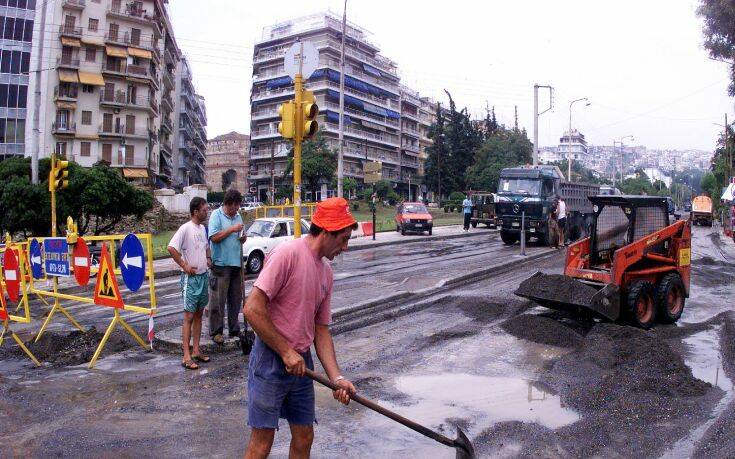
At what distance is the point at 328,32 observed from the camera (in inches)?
3241

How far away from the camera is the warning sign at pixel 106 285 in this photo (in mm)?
7480

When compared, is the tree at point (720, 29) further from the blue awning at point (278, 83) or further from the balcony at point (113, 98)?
the blue awning at point (278, 83)

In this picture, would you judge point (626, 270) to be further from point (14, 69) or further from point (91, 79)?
point (91, 79)

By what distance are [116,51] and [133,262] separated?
58.6 m

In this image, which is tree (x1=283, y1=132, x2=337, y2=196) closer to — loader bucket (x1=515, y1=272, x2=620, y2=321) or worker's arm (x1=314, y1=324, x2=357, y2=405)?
loader bucket (x1=515, y1=272, x2=620, y2=321)

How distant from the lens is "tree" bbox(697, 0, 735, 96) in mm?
22594

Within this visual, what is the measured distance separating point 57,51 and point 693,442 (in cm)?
6285

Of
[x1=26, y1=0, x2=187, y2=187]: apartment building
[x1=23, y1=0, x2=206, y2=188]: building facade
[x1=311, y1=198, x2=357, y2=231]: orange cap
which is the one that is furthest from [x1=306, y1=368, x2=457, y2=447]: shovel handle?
[x1=26, y1=0, x2=187, y2=187]: apartment building

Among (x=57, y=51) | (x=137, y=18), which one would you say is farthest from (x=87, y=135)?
(x=137, y=18)

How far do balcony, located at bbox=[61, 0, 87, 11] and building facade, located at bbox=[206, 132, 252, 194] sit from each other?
53185mm

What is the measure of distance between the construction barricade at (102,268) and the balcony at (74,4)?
56258mm

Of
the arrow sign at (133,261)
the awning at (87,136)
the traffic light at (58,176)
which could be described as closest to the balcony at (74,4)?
the awning at (87,136)

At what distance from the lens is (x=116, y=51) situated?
5894 centimetres

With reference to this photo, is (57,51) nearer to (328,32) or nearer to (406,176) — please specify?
(328,32)
